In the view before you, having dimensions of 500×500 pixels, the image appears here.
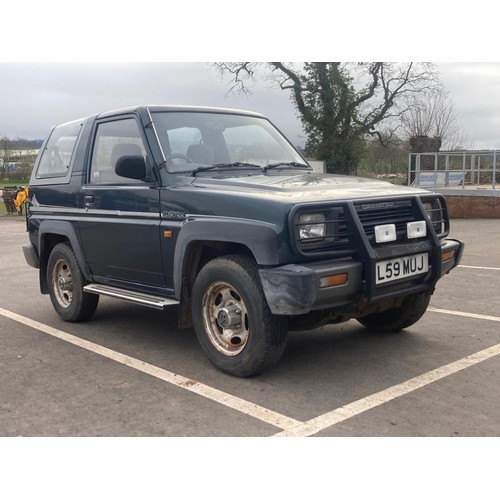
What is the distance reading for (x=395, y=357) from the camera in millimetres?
4758

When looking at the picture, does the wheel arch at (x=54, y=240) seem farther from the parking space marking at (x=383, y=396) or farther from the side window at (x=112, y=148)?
the parking space marking at (x=383, y=396)

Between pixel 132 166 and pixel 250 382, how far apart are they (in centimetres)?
194

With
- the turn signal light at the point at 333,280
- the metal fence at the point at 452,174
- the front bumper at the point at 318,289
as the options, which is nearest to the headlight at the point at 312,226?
the front bumper at the point at 318,289

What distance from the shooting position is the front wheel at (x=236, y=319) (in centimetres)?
401

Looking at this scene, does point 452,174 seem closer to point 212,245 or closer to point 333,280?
point 212,245

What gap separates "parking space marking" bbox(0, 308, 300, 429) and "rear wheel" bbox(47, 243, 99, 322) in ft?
0.90

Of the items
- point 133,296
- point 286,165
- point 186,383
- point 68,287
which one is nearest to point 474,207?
point 286,165

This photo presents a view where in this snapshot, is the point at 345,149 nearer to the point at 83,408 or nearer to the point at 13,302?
the point at 13,302

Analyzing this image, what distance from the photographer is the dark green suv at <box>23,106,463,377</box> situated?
389cm

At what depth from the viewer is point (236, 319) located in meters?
4.25

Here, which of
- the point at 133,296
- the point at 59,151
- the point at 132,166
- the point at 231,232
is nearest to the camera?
the point at 231,232

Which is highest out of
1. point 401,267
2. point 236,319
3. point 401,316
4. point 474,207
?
point 401,267

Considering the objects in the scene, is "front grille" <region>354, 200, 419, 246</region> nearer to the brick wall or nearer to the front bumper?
the front bumper

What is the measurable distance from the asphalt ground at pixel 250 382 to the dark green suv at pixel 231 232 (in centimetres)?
31
